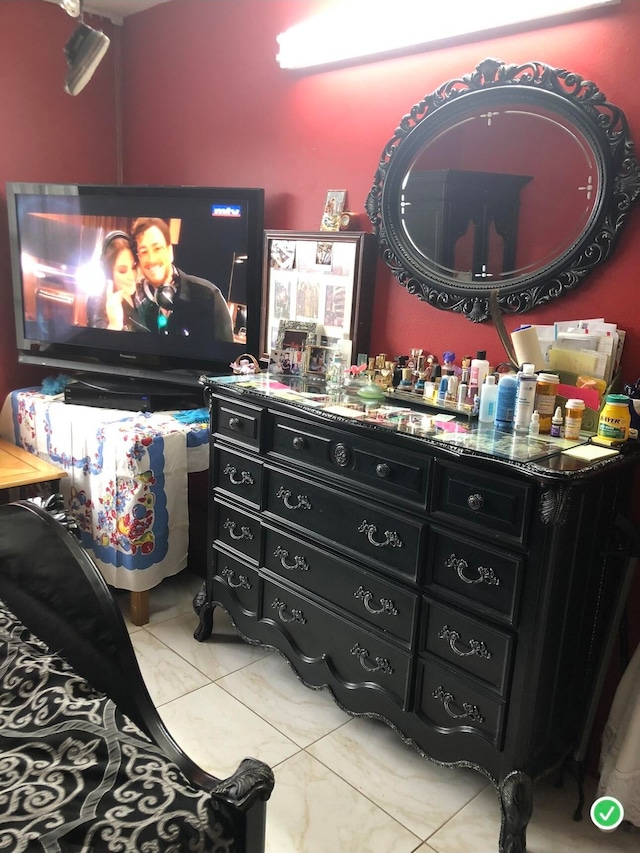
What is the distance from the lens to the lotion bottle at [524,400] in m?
1.76

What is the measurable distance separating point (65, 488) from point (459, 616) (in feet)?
5.89

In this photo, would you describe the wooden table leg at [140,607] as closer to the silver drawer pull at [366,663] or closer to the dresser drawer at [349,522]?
the dresser drawer at [349,522]

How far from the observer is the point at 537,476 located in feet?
4.86

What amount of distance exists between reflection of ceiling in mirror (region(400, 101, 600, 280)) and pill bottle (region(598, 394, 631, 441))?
1.53 ft

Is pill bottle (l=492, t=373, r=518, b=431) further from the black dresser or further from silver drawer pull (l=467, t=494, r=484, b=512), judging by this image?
silver drawer pull (l=467, t=494, r=484, b=512)

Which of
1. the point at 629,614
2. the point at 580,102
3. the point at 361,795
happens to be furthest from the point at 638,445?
the point at 361,795

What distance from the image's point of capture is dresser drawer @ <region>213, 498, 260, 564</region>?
90.1 inches

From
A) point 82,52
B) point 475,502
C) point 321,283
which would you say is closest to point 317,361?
point 321,283

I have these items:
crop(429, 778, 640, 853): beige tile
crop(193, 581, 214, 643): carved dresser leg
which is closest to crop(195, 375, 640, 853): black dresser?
crop(429, 778, 640, 853): beige tile

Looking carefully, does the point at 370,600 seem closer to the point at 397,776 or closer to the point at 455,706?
the point at 455,706

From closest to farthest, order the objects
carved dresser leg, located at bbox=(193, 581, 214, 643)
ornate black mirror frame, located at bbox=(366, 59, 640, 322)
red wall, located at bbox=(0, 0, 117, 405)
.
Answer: ornate black mirror frame, located at bbox=(366, 59, 640, 322), carved dresser leg, located at bbox=(193, 581, 214, 643), red wall, located at bbox=(0, 0, 117, 405)

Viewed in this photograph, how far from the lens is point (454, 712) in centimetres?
177

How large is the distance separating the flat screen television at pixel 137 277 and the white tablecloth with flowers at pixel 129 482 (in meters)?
0.31

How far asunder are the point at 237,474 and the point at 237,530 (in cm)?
20
